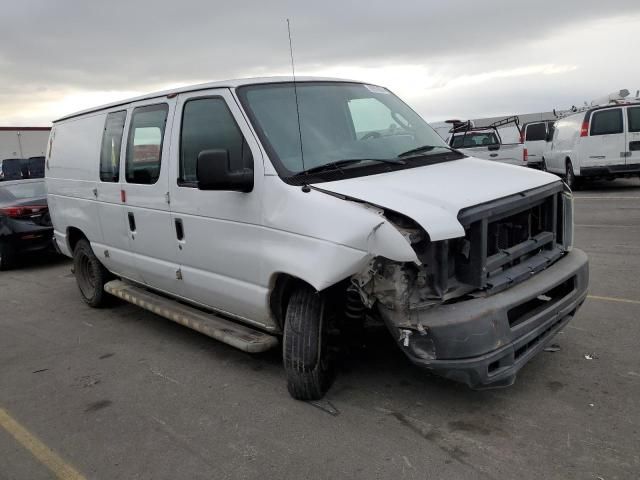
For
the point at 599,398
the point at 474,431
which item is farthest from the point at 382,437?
the point at 599,398

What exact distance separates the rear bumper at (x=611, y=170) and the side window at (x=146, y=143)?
465 inches

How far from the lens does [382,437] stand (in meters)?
3.30

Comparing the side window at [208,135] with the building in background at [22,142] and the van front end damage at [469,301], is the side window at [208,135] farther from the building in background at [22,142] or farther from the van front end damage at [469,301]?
the building in background at [22,142]

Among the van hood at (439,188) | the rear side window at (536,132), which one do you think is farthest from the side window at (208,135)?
the rear side window at (536,132)

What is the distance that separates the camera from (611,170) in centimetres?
1343

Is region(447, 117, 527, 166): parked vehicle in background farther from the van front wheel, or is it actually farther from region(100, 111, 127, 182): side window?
the van front wheel

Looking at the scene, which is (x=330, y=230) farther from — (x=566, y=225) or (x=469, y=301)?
(x=566, y=225)

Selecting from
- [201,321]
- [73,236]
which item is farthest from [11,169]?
[201,321]

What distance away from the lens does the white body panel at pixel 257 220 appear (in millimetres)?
3139

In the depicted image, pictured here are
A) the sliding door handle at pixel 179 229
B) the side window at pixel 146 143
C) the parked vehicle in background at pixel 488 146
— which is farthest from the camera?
the parked vehicle in background at pixel 488 146

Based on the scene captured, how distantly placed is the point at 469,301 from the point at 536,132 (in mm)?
16633

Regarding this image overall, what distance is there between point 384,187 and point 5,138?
113ft

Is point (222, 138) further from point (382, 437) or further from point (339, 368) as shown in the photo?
point (382, 437)

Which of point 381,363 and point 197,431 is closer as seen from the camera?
point 197,431
